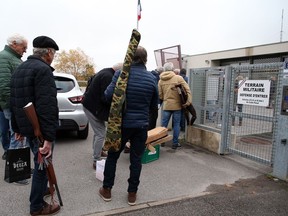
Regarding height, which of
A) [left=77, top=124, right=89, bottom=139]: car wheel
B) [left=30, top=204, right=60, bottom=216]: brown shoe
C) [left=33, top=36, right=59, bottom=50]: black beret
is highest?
[left=33, top=36, right=59, bottom=50]: black beret

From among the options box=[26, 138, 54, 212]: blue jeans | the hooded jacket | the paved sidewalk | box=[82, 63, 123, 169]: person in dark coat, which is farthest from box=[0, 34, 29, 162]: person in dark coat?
the hooded jacket

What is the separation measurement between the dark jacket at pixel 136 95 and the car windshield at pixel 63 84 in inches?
120

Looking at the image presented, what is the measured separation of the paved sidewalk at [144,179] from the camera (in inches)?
126

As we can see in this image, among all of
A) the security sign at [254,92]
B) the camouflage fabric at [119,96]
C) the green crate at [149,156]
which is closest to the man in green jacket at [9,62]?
the camouflage fabric at [119,96]

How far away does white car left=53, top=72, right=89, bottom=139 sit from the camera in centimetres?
574

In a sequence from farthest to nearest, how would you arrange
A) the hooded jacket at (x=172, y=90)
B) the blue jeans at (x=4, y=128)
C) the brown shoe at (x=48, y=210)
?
the hooded jacket at (x=172, y=90)
the blue jeans at (x=4, y=128)
the brown shoe at (x=48, y=210)

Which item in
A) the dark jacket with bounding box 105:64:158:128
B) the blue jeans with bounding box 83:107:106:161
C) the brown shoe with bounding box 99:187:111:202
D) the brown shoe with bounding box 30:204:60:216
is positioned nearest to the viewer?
the brown shoe with bounding box 30:204:60:216

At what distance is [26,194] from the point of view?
11.2 feet

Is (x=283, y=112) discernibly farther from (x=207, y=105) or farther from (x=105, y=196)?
(x=105, y=196)

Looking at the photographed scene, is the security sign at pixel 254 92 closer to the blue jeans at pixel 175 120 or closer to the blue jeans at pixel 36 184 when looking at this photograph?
the blue jeans at pixel 175 120

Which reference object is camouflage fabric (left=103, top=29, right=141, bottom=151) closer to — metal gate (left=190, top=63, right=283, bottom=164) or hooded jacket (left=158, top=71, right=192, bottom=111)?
metal gate (left=190, top=63, right=283, bottom=164)

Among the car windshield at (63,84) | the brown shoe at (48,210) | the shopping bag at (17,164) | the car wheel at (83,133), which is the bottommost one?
the brown shoe at (48,210)

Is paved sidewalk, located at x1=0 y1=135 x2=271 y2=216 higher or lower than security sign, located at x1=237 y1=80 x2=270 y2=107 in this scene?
lower

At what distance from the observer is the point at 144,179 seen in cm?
408
